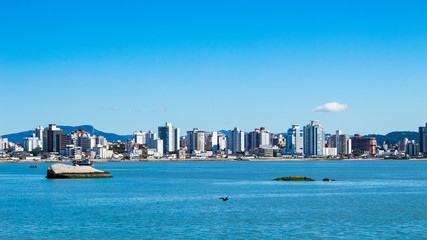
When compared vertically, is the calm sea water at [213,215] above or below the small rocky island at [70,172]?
below

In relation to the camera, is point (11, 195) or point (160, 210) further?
point (11, 195)

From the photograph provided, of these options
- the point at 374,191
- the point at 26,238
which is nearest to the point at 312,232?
the point at 26,238

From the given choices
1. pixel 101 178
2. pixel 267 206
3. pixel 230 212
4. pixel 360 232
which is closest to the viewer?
pixel 360 232

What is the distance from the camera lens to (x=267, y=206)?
44.2 meters

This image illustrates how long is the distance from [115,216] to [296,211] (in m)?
13.2

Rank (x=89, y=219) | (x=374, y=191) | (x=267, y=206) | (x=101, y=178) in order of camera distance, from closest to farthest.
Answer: (x=89, y=219) < (x=267, y=206) < (x=374, y=191) < (x=101, y=178)

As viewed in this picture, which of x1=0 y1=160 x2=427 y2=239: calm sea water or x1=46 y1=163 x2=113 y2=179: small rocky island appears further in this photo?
x1=46 y1=163 x2=113 y2=179: small rocky island

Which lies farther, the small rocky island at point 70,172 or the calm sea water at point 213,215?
the small rocky island at point 70,172

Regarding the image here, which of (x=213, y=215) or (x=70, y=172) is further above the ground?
→ (x=70, y=172)

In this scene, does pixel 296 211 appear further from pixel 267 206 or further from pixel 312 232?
pixel 312 232

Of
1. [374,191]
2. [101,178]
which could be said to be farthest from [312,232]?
[101,178]

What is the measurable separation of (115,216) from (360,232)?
16.7 metres

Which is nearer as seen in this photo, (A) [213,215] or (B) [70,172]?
(A) [213,215]

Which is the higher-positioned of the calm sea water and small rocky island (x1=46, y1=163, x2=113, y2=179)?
small rocky island (x1=46, y1=163, x2=113, y2=179)
